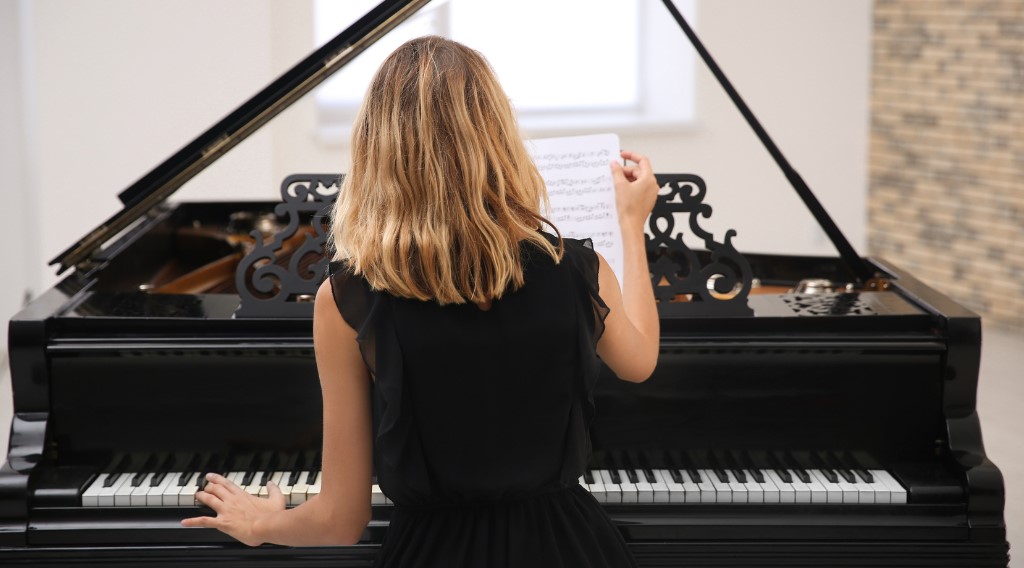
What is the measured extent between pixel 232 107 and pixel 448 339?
5509mm

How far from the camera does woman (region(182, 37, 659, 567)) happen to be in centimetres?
132

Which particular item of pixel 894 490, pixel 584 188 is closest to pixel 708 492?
pixel 894 490

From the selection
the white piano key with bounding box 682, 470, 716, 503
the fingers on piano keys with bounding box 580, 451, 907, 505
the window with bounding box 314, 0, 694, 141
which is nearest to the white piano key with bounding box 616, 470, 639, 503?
the fingers on piano keys with bounding box 580, 451, 907, 505

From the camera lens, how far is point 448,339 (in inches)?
53.3

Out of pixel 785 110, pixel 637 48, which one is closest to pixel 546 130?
pixel 637 48

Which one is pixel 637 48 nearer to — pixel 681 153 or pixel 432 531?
pixel 681 153

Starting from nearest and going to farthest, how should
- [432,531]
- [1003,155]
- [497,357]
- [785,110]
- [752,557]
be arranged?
[497,357], [432,531], [752,557], [1003,155], [785,110]

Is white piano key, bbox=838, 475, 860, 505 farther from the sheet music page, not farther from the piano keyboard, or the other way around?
the sheet music page

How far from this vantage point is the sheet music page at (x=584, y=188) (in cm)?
224

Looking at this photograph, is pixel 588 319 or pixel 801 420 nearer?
pixel 588 319

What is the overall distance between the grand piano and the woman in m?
0.66

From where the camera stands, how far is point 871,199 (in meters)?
7.09

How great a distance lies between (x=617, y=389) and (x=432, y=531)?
2.69 feet

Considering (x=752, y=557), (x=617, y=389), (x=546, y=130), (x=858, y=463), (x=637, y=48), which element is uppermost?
(x=637, y=48)
